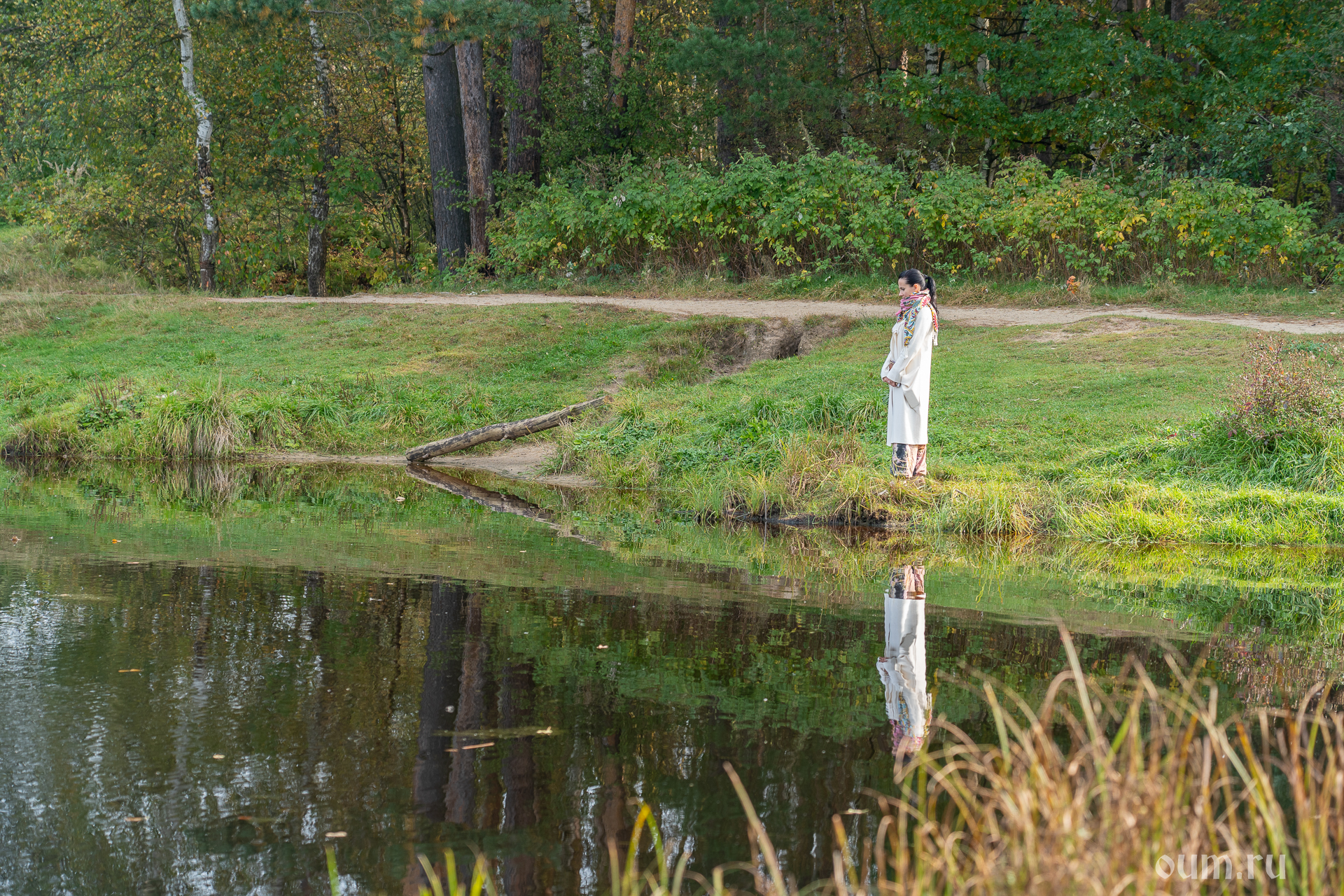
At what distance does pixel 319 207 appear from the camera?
102 feet

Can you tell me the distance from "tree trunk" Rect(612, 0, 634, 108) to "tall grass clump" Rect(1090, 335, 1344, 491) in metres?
20.1

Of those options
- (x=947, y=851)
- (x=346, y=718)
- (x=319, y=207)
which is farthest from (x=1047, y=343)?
(x=319, y=207)

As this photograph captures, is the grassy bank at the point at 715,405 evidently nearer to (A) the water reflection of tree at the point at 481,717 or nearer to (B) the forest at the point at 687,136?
(B) the forest at the point at 687,136

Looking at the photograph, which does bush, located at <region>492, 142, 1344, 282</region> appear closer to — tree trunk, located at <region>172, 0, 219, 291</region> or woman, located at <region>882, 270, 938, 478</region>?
tree trunk, located at <region>172, 0, 219, 291</region>

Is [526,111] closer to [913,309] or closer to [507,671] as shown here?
[913,309]

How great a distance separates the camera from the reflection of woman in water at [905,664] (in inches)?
231

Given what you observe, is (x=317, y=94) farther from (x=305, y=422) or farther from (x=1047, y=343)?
(x=1047, y=343)

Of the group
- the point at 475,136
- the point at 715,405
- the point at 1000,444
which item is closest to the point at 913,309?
the point at 1000,444

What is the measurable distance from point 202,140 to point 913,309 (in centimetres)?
2132

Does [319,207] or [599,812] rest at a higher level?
[319,207]

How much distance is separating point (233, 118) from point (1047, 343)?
2033cm

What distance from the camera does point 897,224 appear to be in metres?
24.1

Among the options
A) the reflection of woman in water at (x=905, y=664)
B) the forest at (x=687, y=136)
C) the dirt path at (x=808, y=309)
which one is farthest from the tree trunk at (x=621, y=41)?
the reflection of woman in water at (x=905, y=664)

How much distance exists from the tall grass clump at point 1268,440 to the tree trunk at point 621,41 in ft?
65.9
